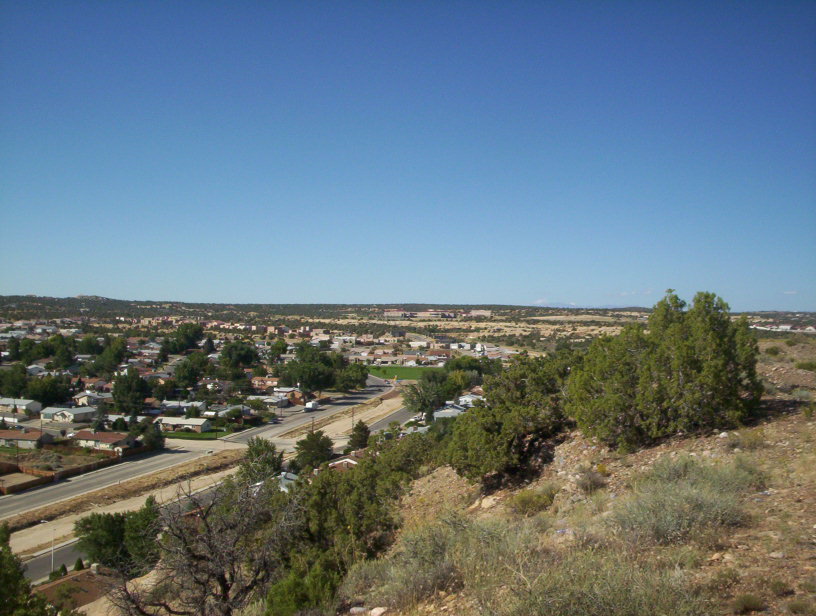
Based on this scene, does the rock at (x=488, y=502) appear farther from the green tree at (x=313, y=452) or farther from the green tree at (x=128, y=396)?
the green tree at (x=128, y=396)

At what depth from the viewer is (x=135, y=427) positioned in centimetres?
4091

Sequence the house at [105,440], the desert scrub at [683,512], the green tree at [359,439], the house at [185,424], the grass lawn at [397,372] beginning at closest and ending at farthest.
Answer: the desert scrub at [683,512]
the green tree at [359,439]
the house at [105,440]
the house at [185,424]
the grass lawn at [397,372]

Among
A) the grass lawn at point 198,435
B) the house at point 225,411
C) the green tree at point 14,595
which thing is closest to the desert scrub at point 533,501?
the green tree at point 14,595

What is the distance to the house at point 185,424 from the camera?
44781 millimetres

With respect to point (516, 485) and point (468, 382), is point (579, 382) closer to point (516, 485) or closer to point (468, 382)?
point (516, 485)

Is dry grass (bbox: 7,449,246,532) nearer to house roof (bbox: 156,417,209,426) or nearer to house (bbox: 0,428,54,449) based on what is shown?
house roof (bbox: 156,417,209,426)

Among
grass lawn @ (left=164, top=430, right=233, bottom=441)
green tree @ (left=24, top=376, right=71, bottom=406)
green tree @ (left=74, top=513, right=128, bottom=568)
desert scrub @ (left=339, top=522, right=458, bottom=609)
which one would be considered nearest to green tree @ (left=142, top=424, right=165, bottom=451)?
grass lawn @ (left=164, top=430, right=233, bottom=441)

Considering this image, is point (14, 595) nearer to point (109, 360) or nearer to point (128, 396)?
point (128, 396)

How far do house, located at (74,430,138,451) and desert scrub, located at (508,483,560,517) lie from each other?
117 feet

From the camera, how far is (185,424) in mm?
45031

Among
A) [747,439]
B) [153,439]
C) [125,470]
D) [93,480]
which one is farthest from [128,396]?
[747,439]

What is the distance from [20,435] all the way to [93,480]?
470 inches

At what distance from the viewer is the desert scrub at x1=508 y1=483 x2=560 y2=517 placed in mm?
9953

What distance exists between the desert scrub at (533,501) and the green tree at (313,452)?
2081 cm
